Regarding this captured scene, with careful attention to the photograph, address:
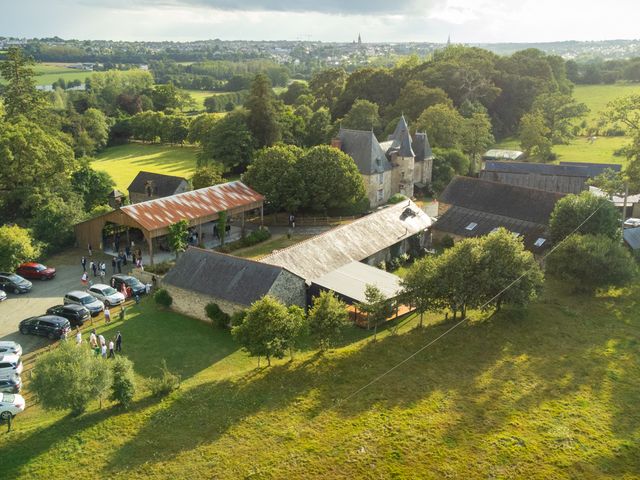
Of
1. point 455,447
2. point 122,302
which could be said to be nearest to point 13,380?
point 122,302

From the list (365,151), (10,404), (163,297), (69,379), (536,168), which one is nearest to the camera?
(69,379)

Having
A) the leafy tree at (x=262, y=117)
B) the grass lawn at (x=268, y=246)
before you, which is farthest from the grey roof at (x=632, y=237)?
the leafy tree at (x=262, y=117)

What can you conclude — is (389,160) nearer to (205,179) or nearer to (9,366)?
(205,179)

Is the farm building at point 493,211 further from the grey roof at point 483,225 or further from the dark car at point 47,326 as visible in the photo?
the dark car at point 47,326

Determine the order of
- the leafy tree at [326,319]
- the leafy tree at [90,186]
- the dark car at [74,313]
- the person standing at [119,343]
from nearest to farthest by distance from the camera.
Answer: the leafy tree at [326,319] → the person standing at [119,343] → the dark car at [74,313] → the leafy tree at [90,186]

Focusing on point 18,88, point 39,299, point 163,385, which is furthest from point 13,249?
point 18,88

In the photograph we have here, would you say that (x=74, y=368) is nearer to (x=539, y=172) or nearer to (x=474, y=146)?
(x=539, y=172)
